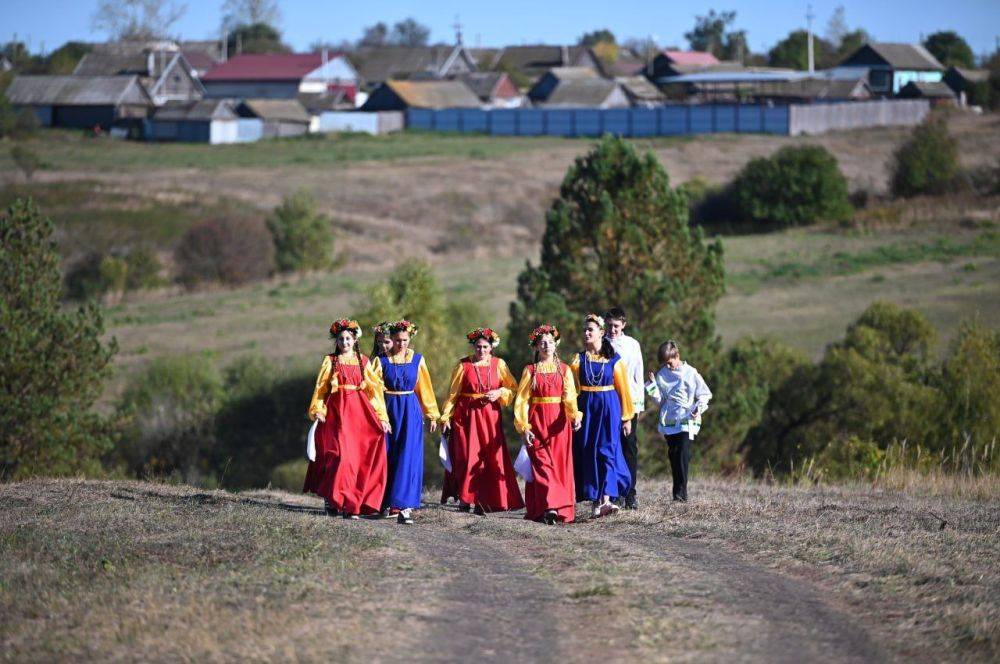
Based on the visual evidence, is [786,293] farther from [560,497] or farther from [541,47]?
[541,47]

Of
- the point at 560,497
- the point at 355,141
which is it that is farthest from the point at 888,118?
the point at 560,497

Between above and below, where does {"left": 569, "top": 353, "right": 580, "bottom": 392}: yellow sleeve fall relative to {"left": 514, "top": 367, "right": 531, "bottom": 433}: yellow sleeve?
above

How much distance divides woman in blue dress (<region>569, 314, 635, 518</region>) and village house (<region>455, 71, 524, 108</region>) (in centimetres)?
9968

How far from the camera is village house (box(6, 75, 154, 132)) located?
9738 centimetres

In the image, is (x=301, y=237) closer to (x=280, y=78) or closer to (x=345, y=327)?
(x=345, y=327)

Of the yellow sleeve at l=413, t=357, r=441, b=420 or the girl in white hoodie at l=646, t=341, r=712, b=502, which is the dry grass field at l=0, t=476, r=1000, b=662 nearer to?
the girl in white hoodie at l=646, t=341, r=712, b=502

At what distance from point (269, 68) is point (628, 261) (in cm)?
9439

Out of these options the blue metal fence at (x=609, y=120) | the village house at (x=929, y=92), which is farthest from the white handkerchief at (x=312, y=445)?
the village house at (x=929, y=92)

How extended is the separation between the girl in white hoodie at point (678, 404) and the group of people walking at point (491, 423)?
14mm

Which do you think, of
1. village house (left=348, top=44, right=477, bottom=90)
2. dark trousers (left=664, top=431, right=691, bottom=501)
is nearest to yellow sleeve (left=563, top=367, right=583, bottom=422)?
dark trousers (left=664, top=431, right=691, bottom=501)

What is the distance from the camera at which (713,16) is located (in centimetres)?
17862

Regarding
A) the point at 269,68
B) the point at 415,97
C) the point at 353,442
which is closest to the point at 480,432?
the point at 353,442

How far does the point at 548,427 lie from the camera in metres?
13.7

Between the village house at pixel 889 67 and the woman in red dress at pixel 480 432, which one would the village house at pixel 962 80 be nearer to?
the village house at pixel 889 67
